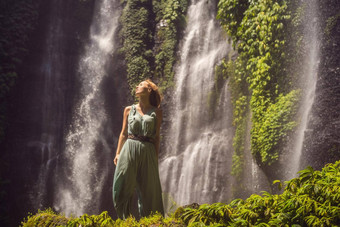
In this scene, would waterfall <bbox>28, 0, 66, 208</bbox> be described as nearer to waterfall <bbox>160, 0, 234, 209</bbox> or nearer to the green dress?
waterfall <bbox>160, 0, 234, 209</bbox>

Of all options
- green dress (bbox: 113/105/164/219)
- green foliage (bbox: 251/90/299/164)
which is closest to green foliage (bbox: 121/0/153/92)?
green foliage (bbox: 251/90/299/164)

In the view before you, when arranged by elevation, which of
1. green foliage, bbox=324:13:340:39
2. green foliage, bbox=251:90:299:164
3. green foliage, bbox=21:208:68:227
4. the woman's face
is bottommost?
green foliage, bbox=21:208:68:227

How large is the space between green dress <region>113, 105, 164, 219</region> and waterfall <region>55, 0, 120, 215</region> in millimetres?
4742

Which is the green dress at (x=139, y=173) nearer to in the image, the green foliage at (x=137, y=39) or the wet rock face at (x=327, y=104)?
the wet rock face at (x=327, y=104)

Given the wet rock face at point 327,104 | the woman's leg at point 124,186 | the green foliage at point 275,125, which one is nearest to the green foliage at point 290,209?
the woman's leg at point 124,186

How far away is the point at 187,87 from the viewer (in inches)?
380

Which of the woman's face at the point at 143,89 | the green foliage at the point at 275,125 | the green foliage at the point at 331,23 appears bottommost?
the green foliage at the point at 275,125

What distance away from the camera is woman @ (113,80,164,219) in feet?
16.8

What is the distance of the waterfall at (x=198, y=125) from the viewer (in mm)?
8734

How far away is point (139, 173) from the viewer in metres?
5.29

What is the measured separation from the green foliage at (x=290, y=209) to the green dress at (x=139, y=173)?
890mm

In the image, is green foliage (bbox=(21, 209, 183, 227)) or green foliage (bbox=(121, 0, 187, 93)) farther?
green foliage (bbox=(121, 0, 187, 93))

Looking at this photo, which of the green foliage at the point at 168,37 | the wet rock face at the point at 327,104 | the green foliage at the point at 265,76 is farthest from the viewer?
the green foliage at the point at 168,37

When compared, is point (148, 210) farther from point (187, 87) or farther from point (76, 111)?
point (76, 111)
